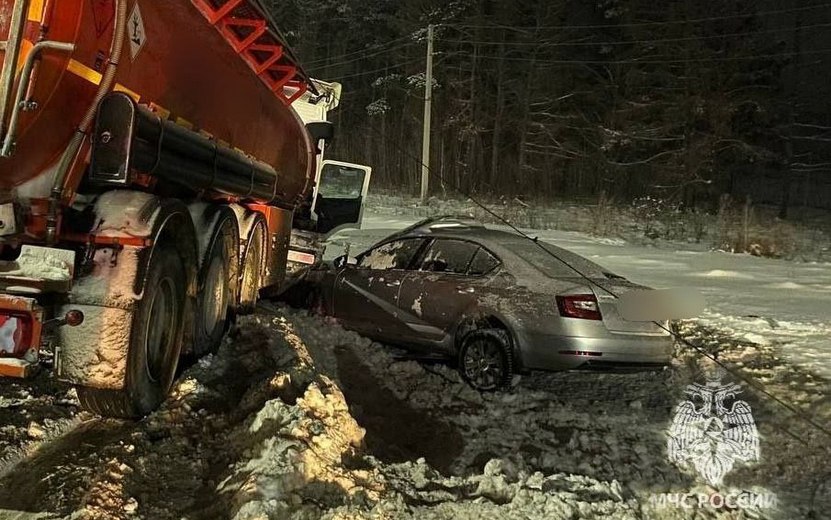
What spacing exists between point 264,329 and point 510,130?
121ft

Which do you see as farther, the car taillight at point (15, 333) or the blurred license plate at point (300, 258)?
the blurred license plate at point (300, 258)

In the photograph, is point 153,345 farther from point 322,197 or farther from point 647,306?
point 322,197

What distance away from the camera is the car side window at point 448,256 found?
7.02 metres

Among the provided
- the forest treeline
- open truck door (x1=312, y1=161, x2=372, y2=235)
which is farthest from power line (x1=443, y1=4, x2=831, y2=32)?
open truck door (x1=312, y1=161, x2=372, y2=235)

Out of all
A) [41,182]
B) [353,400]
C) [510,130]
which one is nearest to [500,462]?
[353,400]

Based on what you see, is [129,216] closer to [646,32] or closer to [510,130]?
[646,32]

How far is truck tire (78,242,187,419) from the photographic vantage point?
3.99 metres

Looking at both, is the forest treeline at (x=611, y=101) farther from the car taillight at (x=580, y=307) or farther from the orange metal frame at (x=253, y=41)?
the car taillight at (x=580, y=307)

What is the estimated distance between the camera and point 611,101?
3891cm

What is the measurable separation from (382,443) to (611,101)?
122 ft

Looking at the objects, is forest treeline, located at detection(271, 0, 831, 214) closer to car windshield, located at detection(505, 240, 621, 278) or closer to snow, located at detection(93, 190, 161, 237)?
car windshield, located at detection(505, 240, 621, 278)

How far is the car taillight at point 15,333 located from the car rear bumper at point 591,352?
13.2ft

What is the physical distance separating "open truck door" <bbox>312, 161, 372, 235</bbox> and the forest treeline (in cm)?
1887

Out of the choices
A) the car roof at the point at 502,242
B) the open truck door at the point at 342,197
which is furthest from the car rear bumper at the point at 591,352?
the open truck door at the point at 342,197
